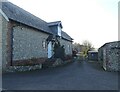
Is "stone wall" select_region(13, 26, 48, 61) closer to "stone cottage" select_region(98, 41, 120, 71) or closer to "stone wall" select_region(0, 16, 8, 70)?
"stone wall" select_region(0, 16, 8, 70)

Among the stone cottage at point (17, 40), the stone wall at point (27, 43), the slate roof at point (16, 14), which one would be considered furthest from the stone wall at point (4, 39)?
the stone wall at point (27, 43)

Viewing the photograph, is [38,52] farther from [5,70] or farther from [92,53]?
[92,53]

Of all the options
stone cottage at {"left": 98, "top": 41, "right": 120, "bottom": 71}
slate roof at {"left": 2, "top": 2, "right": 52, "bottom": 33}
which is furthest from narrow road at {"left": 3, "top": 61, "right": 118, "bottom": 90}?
slate roof at {"left": 2, "top": 2, "right": 52, "bottom": 33}

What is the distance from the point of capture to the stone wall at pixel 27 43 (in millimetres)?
19703

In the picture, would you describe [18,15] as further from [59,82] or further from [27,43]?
[59,82]

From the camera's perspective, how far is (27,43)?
22.0 meters

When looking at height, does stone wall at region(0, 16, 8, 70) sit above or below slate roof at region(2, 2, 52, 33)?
below

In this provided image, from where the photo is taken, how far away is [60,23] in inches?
1377

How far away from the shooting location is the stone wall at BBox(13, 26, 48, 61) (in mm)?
19703

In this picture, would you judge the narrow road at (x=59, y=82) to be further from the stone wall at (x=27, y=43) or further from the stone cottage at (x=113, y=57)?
the stone wall at (x=27, y=43)

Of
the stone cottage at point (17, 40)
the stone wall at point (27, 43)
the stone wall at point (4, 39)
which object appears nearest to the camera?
the stone wall at point (4, 39)

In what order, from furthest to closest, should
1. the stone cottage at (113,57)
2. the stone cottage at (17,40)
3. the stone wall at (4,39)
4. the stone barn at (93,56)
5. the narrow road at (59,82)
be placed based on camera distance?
the stone barn at (93,56) < the stone cottage at (113,57) < the stone cottage at (17,40) < the stone wall at (4,39) < the narrow road at (59,82)

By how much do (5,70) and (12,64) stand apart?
170 centimetres

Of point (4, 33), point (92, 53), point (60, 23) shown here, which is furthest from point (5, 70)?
point (92, 53)
